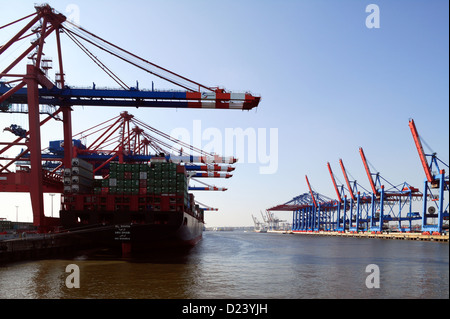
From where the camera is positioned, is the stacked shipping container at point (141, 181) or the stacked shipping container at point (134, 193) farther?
the stacked shipping container at point (141, 181)

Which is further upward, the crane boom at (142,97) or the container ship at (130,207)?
the crane boom at (142,97)

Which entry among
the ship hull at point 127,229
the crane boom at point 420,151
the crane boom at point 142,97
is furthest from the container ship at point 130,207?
the crane boom at point 420,151

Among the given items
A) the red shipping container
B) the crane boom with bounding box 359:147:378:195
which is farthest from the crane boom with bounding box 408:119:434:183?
the red shipping container

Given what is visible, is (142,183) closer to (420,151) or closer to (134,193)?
(134,193)

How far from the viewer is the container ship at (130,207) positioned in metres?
41.4

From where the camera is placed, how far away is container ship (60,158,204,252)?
1629 inches

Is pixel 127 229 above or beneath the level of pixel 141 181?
beneath

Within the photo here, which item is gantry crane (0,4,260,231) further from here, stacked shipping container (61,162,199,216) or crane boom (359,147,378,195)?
crane boom (359,147,378,195)

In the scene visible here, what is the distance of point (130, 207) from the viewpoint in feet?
142

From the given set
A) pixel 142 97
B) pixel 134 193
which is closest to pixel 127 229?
pixel 134 193

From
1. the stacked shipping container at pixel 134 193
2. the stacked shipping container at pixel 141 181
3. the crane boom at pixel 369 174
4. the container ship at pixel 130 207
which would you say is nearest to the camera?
the container ship at pixel 130 207

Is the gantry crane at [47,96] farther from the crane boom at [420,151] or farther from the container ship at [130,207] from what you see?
the crane boom at [420,151]

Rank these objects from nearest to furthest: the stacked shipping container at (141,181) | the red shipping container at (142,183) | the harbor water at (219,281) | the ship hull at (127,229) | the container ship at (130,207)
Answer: the harbor water at (219,281)
the ship hull at (127,229)
the container ship at (130,207)
the stacked shipping container at (141,181)
the red shipping container at (142,183)

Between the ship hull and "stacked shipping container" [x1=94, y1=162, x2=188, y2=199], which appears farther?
"stacked shipping container" [x1=94, y1=162, x2=188, y2=199]
